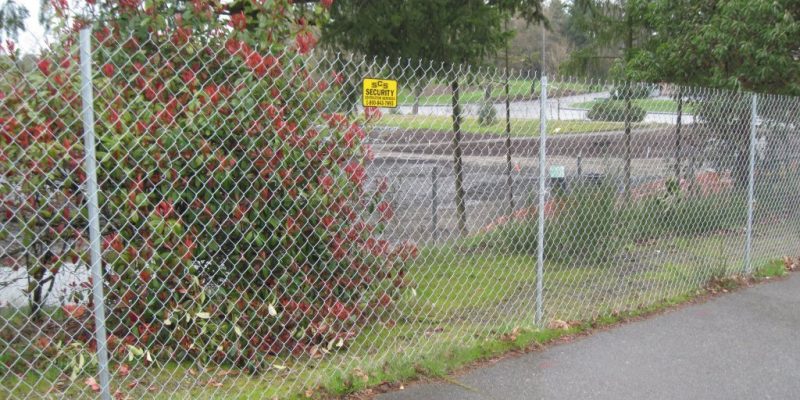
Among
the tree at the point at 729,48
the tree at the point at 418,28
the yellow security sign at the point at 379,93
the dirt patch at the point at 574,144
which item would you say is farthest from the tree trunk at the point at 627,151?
the yellow security sign at the point at 379,93

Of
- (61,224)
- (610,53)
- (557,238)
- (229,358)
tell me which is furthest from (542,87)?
(610,53)

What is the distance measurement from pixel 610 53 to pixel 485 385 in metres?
10.1

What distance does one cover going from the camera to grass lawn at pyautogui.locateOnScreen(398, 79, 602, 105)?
4.39 m

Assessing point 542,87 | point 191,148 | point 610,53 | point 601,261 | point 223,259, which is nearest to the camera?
point 191,148

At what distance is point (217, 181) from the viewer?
3.90m

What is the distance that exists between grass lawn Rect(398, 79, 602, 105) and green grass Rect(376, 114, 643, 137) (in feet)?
0.49

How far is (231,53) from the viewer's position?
3844 mm

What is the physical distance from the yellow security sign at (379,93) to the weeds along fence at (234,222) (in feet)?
0.23

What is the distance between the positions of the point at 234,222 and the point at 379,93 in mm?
1148

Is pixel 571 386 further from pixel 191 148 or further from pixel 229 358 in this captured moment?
pixel 191 148

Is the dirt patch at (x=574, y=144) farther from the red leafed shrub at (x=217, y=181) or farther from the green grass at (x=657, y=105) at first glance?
the red leafed shrub at (x=217, y=181)

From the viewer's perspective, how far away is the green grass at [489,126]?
14.6 ft

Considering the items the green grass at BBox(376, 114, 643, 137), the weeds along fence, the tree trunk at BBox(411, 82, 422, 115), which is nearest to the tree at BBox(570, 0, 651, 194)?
the green grass at BBox(376, 114, 643, 137)

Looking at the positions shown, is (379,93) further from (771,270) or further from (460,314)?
(771,270)
